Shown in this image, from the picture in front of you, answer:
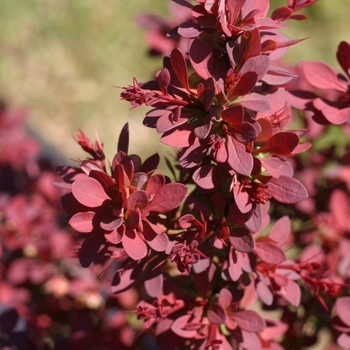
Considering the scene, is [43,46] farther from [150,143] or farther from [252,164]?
[252,164]

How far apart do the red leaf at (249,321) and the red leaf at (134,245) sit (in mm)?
256

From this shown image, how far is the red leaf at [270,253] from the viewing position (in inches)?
31.0

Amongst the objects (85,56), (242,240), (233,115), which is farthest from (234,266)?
(85,56)

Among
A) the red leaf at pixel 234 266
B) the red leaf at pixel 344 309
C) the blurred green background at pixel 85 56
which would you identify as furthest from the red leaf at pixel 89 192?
the blurred green background at pixel 85 56

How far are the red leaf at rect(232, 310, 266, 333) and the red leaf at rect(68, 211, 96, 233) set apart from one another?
1.05 ft

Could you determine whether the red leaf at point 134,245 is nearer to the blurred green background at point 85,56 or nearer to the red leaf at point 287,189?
the red leaf at point 287,189

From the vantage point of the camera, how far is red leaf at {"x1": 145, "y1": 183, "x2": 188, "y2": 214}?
67cm

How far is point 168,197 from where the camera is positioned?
0.68 meters

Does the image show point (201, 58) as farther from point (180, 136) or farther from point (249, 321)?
point (249, 321)

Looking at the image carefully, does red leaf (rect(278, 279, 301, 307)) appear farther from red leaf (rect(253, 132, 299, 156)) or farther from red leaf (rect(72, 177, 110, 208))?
red leaf (rect(72, 177, 110, 208))

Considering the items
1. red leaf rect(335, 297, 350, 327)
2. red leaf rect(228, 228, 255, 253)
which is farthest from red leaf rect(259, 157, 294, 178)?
red leaf rect(335, 297, 350, 327)

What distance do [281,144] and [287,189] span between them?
0.22 feet

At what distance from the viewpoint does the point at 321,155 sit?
1.43 meters

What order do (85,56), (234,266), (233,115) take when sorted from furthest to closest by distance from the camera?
(85,56) → (234,266) → (233,115)
